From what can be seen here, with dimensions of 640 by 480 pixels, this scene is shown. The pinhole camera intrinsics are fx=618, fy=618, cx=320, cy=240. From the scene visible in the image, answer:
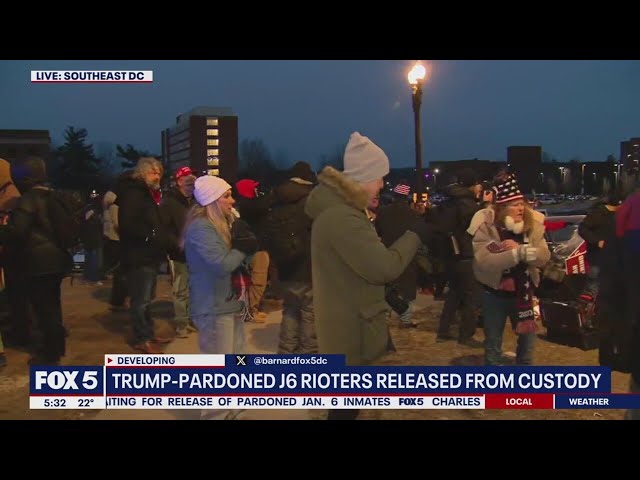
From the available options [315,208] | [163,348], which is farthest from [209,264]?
[163,348]

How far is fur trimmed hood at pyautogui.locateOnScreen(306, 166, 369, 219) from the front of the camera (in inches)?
119

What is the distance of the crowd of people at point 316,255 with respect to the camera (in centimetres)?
310

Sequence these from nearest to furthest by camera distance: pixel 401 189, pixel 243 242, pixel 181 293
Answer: pixel 243 242, pixel 401 189, pixel 181 293

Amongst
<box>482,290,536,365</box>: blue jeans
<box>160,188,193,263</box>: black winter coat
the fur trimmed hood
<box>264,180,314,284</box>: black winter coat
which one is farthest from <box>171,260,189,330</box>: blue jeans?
the fur trimmed hood

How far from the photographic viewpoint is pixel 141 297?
5.75m

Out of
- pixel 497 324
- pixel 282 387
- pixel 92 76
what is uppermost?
pixel 92 76

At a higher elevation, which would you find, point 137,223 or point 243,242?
point 137,223

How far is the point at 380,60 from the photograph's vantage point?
3729mm

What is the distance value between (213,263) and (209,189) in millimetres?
477

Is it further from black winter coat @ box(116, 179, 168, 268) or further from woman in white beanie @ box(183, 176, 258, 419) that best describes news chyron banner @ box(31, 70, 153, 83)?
black winter coat @ box(116, 179, 168, 268)

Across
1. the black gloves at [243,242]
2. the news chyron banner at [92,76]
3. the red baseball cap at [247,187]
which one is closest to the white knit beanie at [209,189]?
the black gloves at [243,242]

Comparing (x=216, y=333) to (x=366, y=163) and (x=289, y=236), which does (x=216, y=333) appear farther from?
(x=366, y=163)

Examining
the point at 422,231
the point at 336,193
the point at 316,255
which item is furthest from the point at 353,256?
the point at 422,231

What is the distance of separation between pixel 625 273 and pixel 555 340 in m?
3.00
